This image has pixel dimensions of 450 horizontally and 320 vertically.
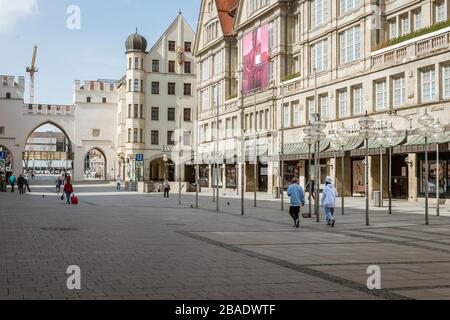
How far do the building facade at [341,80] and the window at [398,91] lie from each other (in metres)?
0.07

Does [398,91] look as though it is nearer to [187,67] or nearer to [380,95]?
[380,95]

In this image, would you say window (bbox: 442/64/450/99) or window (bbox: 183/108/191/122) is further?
window (bbox: 183/108/191/122)

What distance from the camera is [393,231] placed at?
19719mm

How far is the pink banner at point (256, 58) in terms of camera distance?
5784 cm

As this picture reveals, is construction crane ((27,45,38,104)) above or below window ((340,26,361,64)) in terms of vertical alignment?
above

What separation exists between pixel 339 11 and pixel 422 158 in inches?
594

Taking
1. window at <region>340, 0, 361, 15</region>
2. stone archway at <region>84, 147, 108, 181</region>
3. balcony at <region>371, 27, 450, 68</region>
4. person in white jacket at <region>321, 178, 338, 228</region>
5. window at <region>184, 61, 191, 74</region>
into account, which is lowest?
person in white jacket at <region>321, 178, 338, 228</region>

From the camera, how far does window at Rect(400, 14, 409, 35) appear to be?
133 ft

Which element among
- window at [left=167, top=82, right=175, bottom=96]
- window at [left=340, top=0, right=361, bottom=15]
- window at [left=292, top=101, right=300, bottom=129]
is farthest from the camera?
window at [left=167, top=82, right=175, bottom=96]

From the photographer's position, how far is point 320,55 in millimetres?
48938

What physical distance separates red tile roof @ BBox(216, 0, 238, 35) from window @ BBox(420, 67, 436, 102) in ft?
114

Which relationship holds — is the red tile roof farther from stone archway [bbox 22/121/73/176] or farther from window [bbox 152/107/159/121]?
stone archway [bbox 22/121/73/176]

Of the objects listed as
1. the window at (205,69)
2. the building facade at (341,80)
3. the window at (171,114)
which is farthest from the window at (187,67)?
the building facade at (341,80)

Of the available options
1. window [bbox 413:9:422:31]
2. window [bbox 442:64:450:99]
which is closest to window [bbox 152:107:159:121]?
window [bbox 413:9:422:31]
